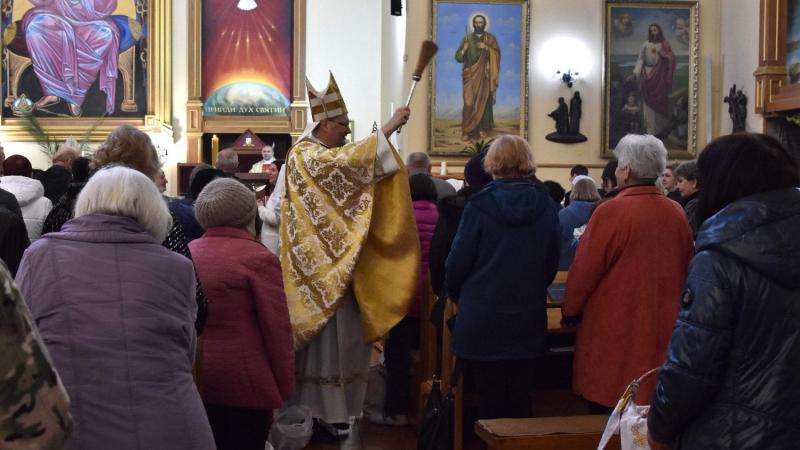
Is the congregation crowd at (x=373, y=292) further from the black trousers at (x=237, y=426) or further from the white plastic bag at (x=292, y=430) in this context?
the white plastic bag at (x=292, y=430)

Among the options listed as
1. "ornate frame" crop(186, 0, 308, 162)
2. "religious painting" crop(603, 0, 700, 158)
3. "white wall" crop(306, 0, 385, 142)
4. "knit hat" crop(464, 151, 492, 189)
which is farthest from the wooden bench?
"white wall" crop(306, 0, 385, 142)

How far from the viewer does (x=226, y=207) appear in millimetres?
3596

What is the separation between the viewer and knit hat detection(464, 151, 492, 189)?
445 centimetres

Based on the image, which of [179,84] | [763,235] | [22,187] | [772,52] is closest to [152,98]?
[179,84]

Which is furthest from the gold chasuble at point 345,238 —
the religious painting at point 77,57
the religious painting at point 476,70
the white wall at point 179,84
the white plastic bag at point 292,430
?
the religious painting at point 77,57

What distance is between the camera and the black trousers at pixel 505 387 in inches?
159

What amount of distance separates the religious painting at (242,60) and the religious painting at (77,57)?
1.21 metres

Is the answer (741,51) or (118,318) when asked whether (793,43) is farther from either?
(118,318)

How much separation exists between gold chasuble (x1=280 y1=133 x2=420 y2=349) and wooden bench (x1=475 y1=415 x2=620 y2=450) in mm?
1446

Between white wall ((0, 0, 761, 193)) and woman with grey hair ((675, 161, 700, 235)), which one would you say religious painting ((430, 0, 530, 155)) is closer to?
white wall ((0, 0, 761, 193))

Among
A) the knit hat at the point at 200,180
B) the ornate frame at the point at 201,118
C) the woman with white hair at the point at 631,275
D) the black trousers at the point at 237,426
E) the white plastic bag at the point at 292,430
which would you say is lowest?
the white plastic bag at the point at 292,430

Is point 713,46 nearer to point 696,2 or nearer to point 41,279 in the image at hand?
point 696,2

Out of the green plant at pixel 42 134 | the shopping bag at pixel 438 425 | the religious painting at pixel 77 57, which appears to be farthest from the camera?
the religious painting at pixel 77 57

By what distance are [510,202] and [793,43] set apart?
9.85 meters
